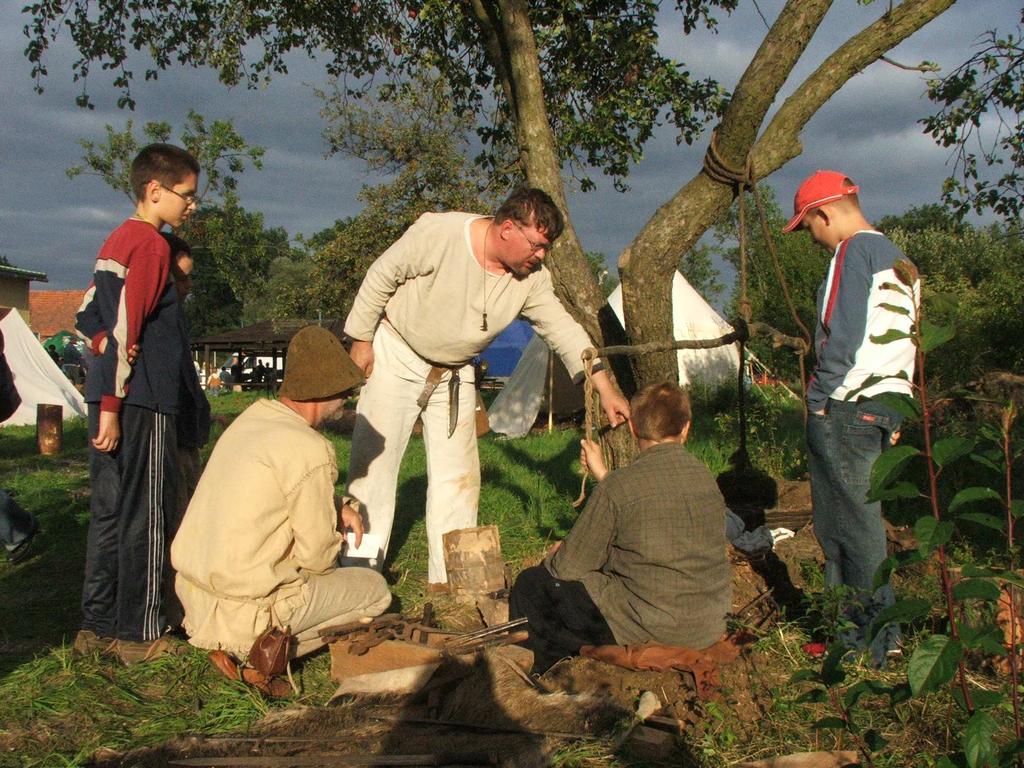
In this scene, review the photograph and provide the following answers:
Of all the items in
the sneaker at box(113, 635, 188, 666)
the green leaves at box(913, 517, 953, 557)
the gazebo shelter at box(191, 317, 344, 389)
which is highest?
the gazebo shelter at box(191, 317, 344, 389)

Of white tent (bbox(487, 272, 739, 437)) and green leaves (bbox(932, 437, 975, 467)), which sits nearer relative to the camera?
green leaves (bbox(932, 437, 975, 467))

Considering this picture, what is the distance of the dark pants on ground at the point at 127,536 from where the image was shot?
3547mm

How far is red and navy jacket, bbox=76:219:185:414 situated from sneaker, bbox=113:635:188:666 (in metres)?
0.96

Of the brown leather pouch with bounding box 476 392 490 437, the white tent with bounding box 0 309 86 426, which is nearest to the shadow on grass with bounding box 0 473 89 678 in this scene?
the brown leather pouch with bounding box 476 392 490 437

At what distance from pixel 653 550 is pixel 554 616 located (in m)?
0.57

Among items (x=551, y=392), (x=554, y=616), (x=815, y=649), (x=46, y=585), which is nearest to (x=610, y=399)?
(x=554, y=616)

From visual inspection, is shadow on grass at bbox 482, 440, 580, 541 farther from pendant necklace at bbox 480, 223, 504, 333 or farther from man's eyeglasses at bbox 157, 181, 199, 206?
man's eyeglasses at bbox 157, 181, 199, 206

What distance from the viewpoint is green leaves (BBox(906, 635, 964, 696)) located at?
5.40 feet

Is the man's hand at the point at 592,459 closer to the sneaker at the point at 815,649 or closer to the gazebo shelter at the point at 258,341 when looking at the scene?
the sneaker at the point at 815,649

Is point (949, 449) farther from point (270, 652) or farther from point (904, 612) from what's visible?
point (270, 652)

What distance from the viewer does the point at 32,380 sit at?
44.3 ft

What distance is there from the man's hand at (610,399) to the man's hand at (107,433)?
2180 mm

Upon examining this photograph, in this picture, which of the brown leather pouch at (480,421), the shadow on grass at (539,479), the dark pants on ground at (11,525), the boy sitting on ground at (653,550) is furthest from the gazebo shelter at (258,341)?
the boy sitting on ground at (653,550)

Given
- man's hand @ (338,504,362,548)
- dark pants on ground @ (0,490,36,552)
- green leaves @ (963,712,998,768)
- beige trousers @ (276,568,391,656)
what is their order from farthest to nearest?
dark pants on ground @ (0,490,36,552), man's hand @ (338,504,362,548), beige trousers @ (276,568,391,656), green leaves @ (963,712,998,768)
